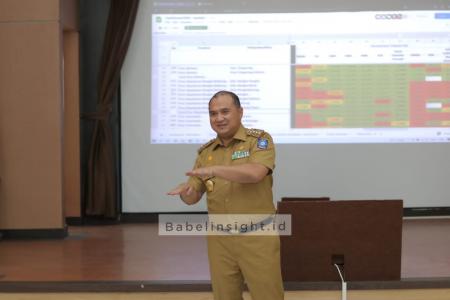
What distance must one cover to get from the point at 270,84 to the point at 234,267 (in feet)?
11.6

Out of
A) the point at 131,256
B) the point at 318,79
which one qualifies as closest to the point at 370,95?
the point at 318,79

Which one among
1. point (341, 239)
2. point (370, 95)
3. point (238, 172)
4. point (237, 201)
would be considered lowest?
point (341, 239)

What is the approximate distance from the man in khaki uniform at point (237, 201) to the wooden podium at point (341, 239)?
0.80m

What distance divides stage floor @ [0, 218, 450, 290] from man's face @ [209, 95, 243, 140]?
54.7 inches

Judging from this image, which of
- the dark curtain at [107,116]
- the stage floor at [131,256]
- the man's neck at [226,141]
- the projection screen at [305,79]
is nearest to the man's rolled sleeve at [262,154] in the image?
the man's neck at [226,141]

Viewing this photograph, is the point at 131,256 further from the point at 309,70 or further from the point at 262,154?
the point at 309,70

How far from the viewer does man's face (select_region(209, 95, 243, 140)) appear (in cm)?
243

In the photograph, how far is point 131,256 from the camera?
4.36m

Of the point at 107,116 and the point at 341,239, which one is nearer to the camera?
the point at 341,239

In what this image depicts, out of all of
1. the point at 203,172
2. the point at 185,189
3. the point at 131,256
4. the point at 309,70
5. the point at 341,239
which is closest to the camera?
the point at 203,172

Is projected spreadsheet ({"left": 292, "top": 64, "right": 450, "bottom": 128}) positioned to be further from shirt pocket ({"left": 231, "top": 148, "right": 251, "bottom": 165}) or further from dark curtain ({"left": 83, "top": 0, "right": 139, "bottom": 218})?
shirt pocket ({"left": 231, "top": 148, "right": 251, "bottom": 165})

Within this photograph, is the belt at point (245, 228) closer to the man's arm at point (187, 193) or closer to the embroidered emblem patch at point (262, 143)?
the man's arm at point (187, 193)

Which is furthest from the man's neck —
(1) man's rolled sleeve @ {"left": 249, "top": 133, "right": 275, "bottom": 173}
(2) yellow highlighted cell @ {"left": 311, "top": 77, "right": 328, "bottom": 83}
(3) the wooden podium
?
(2) yellow highlighted cell @ {"left": 311, "top": 77, "right": 328, "bottom": 83}

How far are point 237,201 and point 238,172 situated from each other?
257 mm
